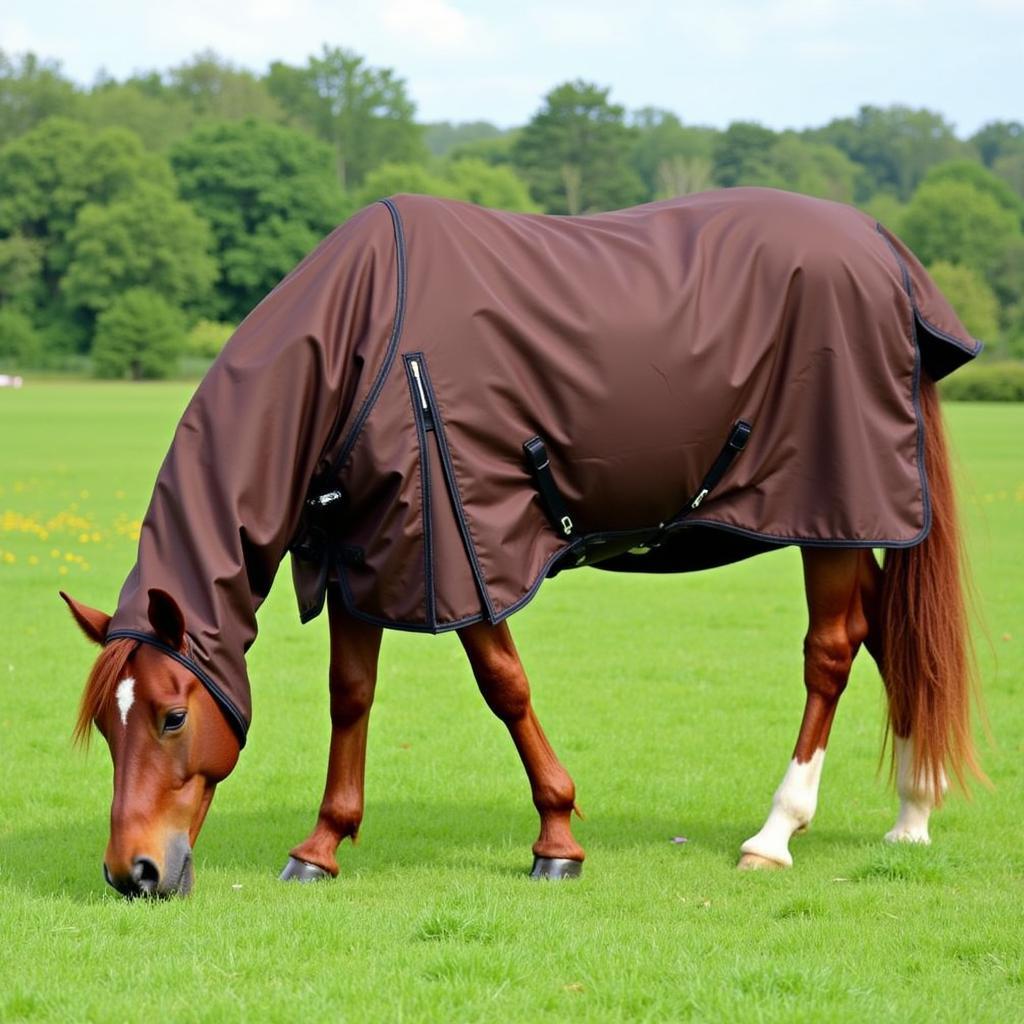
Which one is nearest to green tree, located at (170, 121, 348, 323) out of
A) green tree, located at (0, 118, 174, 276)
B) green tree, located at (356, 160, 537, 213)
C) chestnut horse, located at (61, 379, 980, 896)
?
green tree, located at (356, 160, 537, 213)

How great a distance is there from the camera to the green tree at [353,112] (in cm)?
A: 13650

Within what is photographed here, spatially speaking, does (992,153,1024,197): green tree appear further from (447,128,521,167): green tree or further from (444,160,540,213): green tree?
(444,160,540,213): green tree

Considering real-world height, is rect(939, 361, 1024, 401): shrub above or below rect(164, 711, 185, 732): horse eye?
below

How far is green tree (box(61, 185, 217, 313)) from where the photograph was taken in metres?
94.2

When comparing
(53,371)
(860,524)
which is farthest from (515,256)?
(53,371)

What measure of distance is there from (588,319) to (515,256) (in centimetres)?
36

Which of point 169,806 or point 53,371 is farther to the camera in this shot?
point 53,371

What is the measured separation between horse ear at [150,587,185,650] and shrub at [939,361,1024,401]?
55.9 metres

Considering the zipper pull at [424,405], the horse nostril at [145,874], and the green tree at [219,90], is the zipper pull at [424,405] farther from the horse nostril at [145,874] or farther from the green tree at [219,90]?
the green tree at [219,90]

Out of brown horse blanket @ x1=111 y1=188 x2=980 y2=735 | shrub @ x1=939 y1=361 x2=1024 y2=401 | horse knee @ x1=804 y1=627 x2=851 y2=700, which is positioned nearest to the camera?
brown horse blanket @ x1=111 y1=188 x2=980 y2=735

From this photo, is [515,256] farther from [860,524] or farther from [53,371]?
[53,371]

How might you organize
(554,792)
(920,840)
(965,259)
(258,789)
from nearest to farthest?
(554,792), (920,840), (258,789), (965,259)

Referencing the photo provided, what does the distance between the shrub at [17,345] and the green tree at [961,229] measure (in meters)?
59.4

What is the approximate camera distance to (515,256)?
18.3 ft
